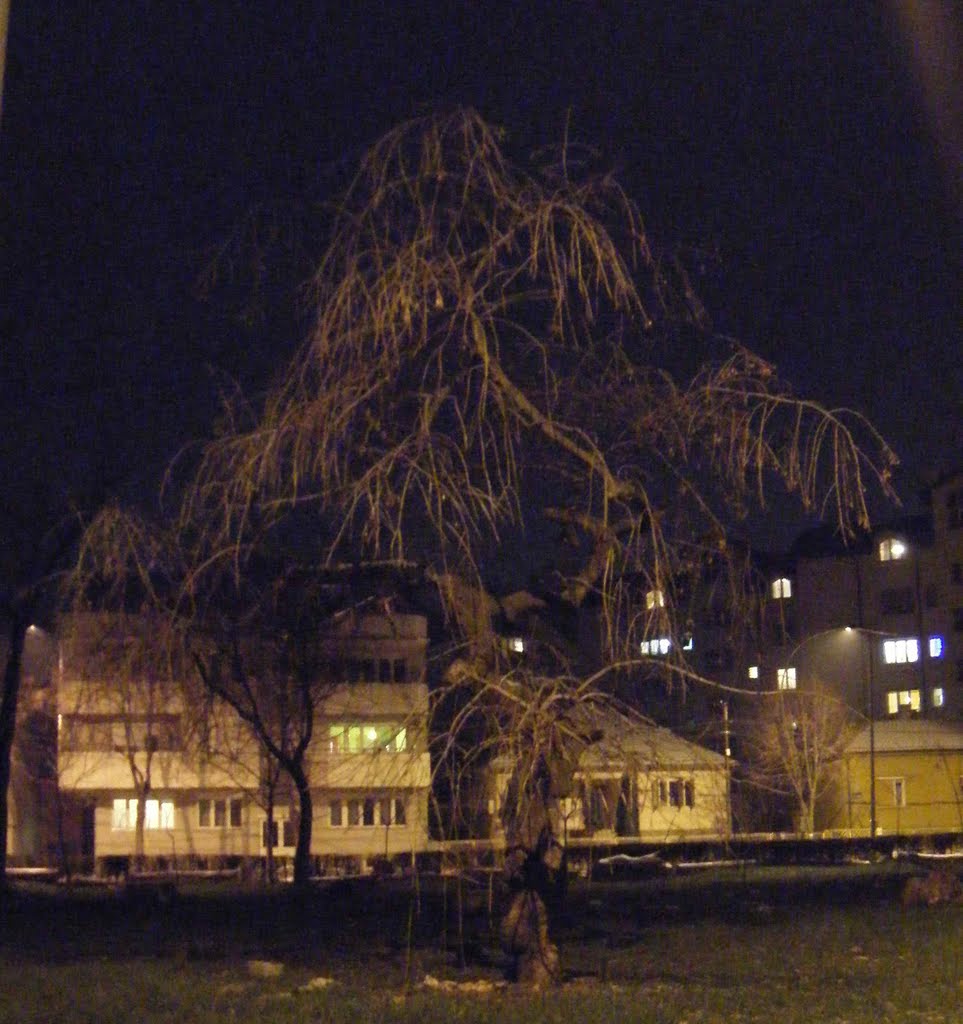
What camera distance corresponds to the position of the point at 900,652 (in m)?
74.1

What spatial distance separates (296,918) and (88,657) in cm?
969

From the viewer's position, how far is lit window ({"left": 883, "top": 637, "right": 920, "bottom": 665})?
242 ft

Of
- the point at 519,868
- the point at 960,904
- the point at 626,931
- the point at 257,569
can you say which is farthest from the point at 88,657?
the point at 960,904

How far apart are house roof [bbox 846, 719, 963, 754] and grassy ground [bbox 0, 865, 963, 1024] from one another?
120ft

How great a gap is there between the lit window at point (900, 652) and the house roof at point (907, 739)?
8.68 m

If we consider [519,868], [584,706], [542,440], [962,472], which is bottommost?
[519,868]

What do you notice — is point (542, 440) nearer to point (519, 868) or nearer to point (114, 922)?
point (519, 868)

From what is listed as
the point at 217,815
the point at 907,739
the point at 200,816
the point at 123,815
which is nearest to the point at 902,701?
the point at 907,739

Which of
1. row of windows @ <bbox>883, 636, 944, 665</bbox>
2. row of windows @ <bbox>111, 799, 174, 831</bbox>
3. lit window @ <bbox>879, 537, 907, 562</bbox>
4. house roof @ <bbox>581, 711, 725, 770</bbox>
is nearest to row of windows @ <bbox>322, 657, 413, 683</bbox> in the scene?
house roof @ <bbox>581, 711, 725, 770</bbox>

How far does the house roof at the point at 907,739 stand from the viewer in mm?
62719

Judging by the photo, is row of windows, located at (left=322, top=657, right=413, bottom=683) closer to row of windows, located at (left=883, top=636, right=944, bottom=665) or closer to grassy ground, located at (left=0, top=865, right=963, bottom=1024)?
grassy ground, located at (left=0, top=865, right=963, bottom=1024)

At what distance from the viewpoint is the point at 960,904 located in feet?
69.2

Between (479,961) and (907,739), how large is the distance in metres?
50.9

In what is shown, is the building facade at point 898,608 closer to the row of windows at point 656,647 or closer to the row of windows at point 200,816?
the row of windows at point 200,816
